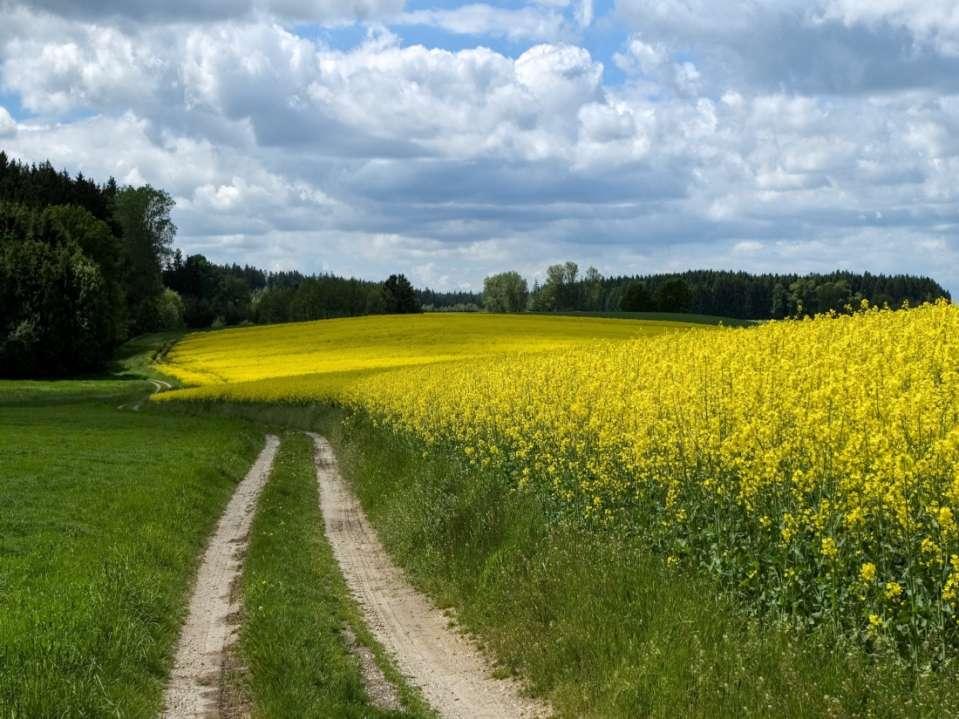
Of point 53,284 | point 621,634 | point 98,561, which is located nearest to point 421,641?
point 621,634

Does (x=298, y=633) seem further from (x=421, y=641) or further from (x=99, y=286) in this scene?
(x=99, y=286)

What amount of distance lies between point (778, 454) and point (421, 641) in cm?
504

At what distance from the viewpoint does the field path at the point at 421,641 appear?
393 inches

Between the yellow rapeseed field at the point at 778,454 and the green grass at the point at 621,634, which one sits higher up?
the yellow rapeseed field at the point at 778,454

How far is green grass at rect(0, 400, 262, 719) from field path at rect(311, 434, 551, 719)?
8.00 feet

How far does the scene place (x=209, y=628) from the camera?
12352 millimetres

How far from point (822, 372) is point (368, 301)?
152807mm

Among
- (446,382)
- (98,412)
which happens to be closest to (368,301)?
(98,412)

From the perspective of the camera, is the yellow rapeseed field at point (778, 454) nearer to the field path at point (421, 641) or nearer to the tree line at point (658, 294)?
the field path at point (421, 641)

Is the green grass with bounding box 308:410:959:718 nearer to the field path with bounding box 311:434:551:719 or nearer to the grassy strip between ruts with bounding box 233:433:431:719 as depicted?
the field path with bounding box 311:434:551:719

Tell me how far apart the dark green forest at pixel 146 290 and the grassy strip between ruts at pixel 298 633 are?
31.7 feet

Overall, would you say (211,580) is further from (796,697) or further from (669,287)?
(669,287)

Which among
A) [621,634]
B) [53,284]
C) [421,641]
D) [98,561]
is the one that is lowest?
[421,641]

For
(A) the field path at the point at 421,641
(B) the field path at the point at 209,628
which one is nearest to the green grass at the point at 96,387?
(B) the field path at the point at 209,628
